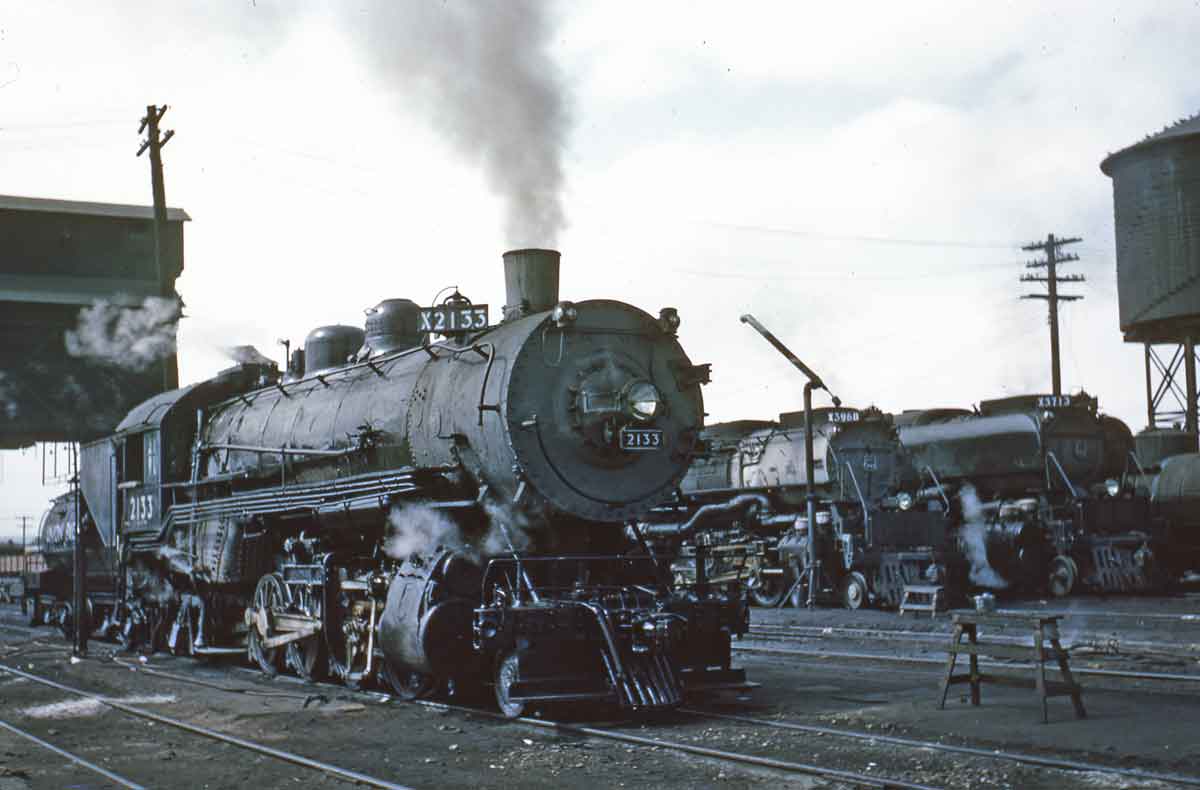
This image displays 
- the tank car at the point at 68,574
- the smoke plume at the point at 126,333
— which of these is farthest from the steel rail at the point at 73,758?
the smoke plume at the point at 126,333

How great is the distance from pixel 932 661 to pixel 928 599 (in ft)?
24.1

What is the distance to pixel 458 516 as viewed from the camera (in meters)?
11.4

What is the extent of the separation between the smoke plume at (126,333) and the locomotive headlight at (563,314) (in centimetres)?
1976

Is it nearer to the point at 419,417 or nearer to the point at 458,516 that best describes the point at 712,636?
the point at 458,516

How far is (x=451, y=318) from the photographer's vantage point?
12.3m

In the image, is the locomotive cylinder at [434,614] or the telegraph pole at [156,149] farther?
the telegraph pole at [156,149]

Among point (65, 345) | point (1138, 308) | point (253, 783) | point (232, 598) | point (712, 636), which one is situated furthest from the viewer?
point (1138, 308)

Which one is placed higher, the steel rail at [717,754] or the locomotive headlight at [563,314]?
the locomotive headlight at [563,314]

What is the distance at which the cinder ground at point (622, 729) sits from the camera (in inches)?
305

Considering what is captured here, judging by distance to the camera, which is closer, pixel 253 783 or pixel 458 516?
pixel 253 783

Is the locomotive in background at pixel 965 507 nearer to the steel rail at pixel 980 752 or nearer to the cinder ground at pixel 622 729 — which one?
the cinder ground at pixel 622 729

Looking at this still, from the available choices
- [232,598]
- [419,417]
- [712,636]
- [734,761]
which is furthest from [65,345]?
[734,761]

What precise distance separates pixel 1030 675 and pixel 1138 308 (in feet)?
77.1

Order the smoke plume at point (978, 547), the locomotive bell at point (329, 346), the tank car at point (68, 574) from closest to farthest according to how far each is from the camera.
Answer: the locomotive bell at point (329, 346), the tank car at point (68, 574), the smoke plume at point (978, 547)
